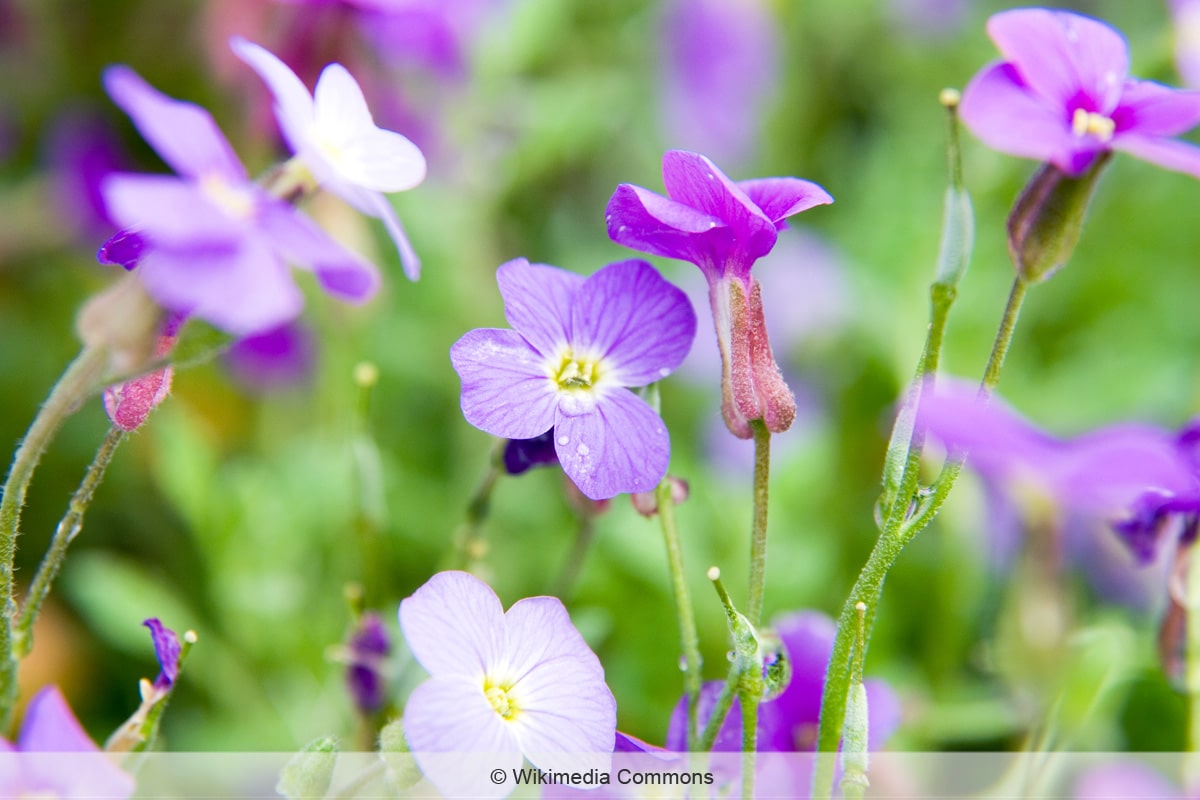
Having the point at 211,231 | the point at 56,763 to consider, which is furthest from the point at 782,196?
the point at 56,763

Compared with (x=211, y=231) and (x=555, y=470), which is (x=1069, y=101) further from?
(x=555, y=470)

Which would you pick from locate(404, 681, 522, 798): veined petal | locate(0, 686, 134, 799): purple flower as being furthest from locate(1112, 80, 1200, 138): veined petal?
locate(0, 686, 134, 799): purple flower

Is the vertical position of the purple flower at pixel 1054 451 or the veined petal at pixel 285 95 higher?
the veined petal at pixel 285 95

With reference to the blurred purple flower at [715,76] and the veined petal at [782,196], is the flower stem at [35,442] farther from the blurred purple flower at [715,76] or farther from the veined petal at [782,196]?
the blurred purple flower at [715,76]

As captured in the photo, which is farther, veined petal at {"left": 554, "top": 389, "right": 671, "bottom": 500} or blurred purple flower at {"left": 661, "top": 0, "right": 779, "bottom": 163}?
blurred purple flower at {"left": 661, "top": 0, "right": 779, "bottom": 163}

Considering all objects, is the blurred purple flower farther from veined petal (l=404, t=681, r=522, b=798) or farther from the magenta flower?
veined petal (l=404, t=681, r=522, b=798)

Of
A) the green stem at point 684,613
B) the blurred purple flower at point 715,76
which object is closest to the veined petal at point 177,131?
the green stem at point 684,613
